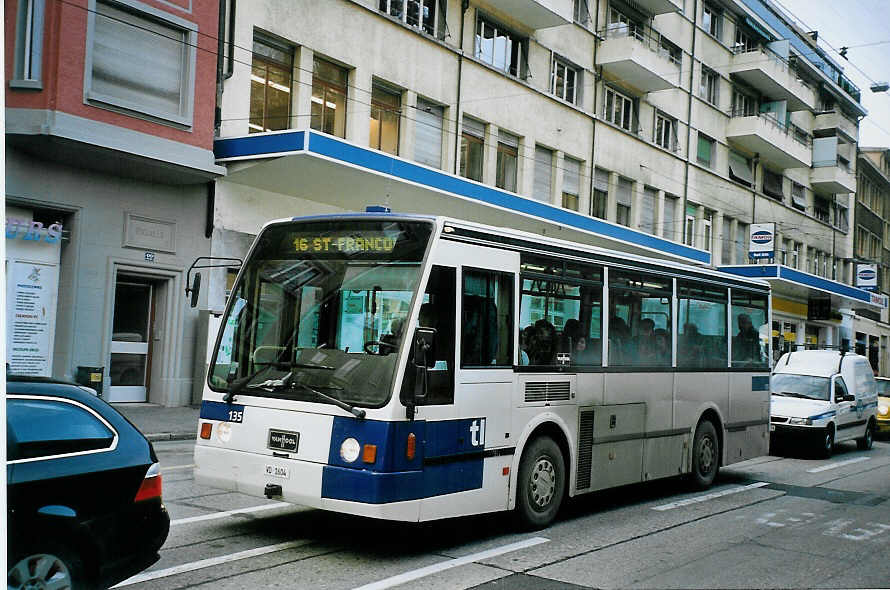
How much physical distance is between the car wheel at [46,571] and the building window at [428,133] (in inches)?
764

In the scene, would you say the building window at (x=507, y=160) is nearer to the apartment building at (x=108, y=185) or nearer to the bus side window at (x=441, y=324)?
the apartment building at (x=108, y=185)

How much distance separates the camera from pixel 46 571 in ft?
15.5

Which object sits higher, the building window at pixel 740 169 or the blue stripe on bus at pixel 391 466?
the building window at pixel 740 169

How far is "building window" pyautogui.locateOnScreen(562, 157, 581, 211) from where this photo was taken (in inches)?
1179

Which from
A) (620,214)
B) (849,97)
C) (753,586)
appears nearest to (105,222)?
(753,586)

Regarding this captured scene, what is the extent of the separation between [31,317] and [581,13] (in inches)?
843

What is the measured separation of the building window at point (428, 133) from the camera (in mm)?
23781

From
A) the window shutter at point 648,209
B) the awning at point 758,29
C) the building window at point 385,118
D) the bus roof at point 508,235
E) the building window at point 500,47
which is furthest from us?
the awning at point 758,29

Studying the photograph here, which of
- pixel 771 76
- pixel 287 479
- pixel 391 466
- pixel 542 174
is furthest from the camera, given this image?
pixel 771 76

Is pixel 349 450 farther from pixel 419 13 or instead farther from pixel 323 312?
pixel 419 13

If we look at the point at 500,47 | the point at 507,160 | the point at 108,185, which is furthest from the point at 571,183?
the point at 108,185

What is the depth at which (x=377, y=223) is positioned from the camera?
7.62 m

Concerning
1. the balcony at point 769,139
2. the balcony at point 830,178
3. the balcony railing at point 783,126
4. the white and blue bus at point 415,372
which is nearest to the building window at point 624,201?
the balcony at point 769,139

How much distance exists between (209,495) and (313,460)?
276 cm
